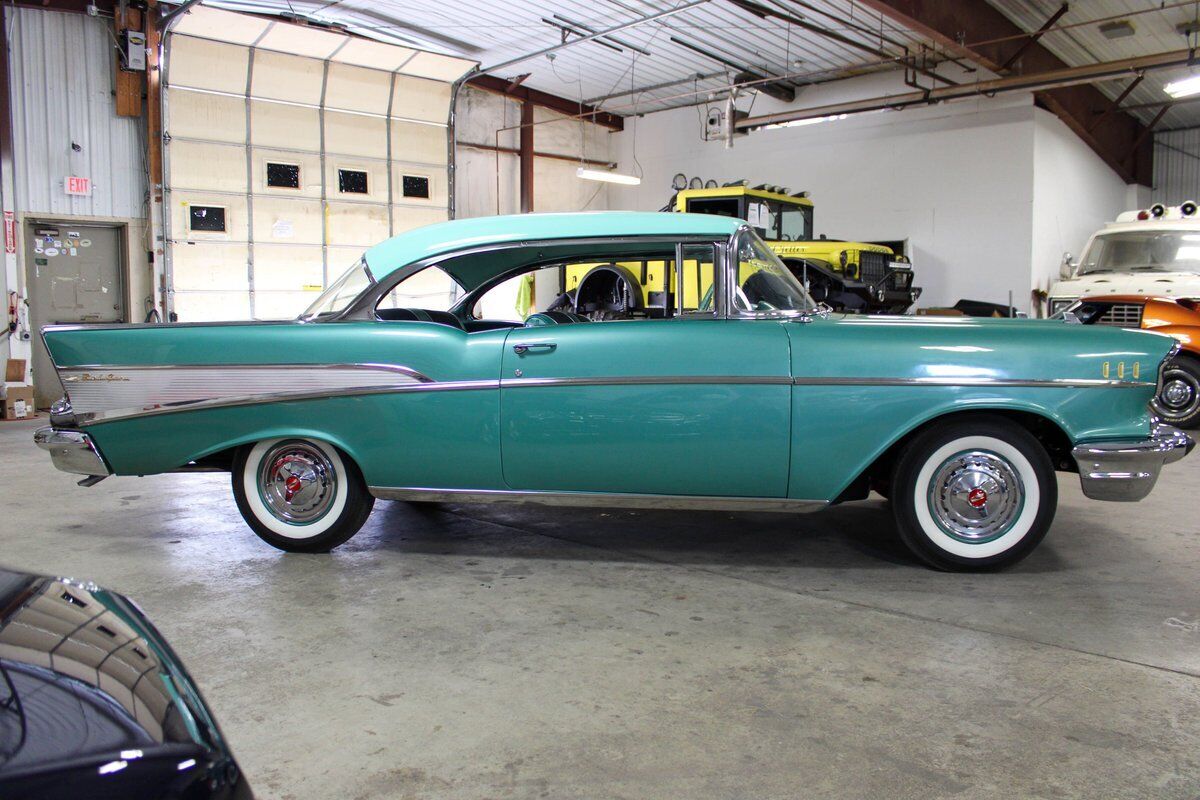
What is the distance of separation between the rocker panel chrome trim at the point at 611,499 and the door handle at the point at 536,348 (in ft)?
2.11

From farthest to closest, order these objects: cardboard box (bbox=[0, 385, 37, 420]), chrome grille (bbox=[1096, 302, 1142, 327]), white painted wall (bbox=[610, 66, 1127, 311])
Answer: white painted wall (bbox=[610, 66, 1127, 311])
cardboard box (bbox=[0, 385, 37, 420])
chrome grille (bbox=[1096, 302, 1142, 327])

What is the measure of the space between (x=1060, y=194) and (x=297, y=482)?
1486 cm

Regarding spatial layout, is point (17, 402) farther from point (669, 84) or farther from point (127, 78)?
point (669, 84)

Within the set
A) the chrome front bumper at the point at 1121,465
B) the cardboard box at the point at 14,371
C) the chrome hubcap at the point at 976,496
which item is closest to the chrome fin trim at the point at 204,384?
the chrome hubcap at the point at 976,496

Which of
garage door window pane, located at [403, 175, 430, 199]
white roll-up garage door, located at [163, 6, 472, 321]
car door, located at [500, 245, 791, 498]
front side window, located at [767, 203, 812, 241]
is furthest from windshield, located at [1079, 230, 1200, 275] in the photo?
garage door window pane, located at [403, 175, 430, 199]

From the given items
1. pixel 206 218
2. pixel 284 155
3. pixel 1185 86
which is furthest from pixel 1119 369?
pixel 284 155

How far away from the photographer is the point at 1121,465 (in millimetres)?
3703

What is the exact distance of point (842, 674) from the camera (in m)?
2.84

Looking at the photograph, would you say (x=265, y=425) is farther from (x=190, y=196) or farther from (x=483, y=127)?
(x=483, y=127)

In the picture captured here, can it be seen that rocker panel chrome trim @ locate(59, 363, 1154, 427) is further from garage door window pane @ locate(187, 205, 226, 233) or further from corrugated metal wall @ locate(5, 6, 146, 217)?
garage door window pane @ locate(187, 205, 226, 233)

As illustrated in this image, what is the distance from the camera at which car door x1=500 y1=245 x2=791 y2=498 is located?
3820mm

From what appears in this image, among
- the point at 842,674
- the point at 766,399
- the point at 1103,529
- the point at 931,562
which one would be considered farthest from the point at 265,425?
the point at 1103,529

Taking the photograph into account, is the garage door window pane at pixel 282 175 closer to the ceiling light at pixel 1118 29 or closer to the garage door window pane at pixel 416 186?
the garage door window pane at pixel 416 186

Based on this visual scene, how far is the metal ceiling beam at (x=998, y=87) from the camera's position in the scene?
11523mm
